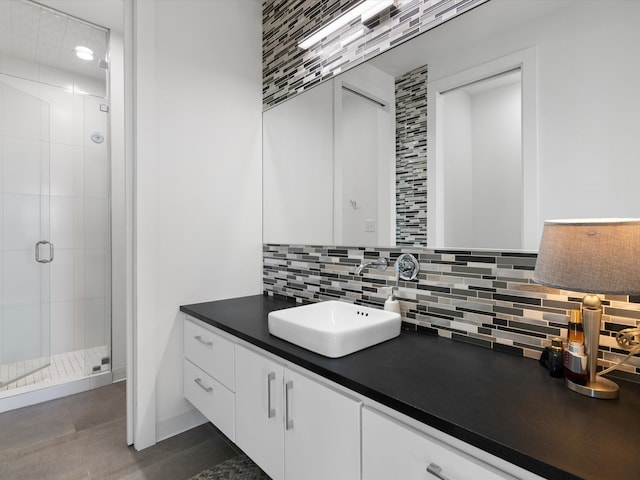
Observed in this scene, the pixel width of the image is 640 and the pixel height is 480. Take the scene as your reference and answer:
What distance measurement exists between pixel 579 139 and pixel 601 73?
19cm

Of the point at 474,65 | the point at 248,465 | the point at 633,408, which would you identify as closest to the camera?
the point at 633,408

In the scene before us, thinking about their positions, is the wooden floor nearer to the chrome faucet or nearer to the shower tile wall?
the shower tile wall

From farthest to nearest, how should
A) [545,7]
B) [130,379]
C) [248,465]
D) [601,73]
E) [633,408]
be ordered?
[130,379], [248,465], [545,7], [601,73], [633,408]

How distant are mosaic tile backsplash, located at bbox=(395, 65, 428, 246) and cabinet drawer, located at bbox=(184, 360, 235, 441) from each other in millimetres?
1088

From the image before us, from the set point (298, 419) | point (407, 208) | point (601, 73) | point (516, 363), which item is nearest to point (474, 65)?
point (601, 73)

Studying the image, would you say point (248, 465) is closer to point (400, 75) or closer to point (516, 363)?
point (516, 363)

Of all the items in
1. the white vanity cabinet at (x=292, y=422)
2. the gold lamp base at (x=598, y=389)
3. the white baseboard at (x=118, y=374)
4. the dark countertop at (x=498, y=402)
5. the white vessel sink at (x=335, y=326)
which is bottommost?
the white baseboard at (x=118, y=374)

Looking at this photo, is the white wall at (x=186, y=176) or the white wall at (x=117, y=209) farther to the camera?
the white wall at (x=117, y=209)

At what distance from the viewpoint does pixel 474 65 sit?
1251 mm

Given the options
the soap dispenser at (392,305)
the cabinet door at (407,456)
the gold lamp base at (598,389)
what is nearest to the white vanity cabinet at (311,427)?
the cabinet door at (407,456)

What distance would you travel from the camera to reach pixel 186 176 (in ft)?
6.24

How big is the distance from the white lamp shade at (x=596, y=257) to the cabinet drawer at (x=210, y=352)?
1.27m

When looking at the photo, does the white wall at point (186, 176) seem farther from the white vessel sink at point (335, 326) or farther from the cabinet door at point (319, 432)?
the cabinet door at point (319, 432)

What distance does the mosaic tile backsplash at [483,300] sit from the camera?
961mm
